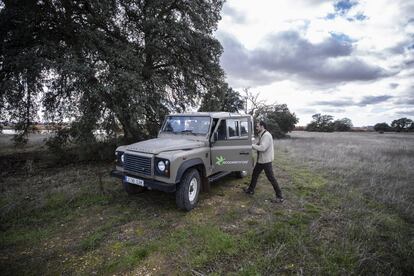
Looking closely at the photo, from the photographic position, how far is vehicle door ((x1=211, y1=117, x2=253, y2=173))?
6.00 meters

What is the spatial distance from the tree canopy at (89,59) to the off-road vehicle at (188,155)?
3.15 m

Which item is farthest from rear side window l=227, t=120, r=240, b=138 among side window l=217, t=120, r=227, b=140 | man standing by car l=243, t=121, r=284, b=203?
man standing by car l=243, t=121, r=284, b=203

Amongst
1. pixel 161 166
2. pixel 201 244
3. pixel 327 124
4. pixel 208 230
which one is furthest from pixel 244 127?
pixel 327 124

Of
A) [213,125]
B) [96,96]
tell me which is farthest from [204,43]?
[213,125]

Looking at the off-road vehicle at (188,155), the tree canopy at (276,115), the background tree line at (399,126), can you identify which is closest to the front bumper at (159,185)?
the off-road vehicle at (188,155)

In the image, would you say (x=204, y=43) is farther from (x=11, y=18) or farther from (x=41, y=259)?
(x=41, y=259)

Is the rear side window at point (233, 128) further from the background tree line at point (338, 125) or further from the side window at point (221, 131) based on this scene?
the background tree line at point (338, 125)

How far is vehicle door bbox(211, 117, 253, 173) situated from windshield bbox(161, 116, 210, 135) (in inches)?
14.2

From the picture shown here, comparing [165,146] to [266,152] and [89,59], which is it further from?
[89,59]

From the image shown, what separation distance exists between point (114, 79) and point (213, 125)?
446 cm

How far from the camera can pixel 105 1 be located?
28.0 ft

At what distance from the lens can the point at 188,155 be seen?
503 cm

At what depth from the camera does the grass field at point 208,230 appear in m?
3.35

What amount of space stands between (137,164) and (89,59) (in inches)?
217
